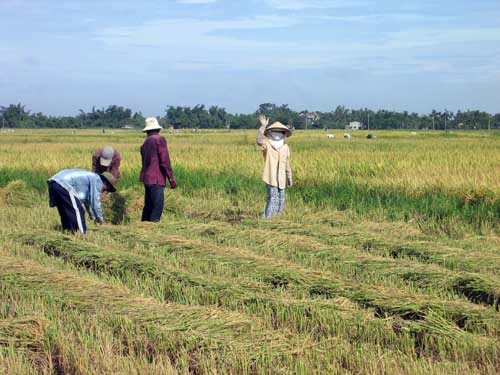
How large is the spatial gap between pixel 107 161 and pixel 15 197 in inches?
153

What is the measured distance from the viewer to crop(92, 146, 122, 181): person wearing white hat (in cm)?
780

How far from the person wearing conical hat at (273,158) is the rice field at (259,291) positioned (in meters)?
0.41

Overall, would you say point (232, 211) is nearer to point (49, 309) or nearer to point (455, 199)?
point (455, 199)

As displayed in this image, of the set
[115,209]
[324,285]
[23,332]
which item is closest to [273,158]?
[115,209]

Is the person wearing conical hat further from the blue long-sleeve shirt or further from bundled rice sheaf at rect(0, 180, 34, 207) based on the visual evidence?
bundled rice sheaf at rect(0, 180, 34, 207)

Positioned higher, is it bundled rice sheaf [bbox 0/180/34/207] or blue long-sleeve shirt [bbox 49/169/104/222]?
blue long-sleeve shirt [bbox 49/169/104/222]

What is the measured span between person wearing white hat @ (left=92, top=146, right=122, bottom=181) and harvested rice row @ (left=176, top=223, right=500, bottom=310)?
1.10 m

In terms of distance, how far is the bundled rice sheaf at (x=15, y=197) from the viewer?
36.0 feet

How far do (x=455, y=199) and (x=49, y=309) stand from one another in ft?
21.5

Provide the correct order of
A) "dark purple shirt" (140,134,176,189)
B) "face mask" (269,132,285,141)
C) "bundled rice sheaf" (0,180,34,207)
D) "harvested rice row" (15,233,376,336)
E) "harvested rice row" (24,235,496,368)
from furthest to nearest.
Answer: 1. "bundled rice sheaf" (0,180,34,207)
2. "face mask" (269,132,285,141)
3. "dark purple shirt" (140,134,176,189)
4. "harvested rice row" (15,233,376,336)
5. "harvested rice row" (24,235,496,368)

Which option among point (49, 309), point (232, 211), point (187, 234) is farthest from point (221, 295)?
point (232, 211)

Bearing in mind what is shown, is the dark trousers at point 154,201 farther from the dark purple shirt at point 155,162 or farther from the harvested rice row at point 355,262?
the harvested rice row at point 355,262

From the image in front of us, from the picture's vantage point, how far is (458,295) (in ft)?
16.6

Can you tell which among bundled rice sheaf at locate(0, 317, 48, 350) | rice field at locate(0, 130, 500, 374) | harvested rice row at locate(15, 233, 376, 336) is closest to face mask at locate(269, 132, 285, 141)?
rice field at locate(0, 130, 500, 374)
